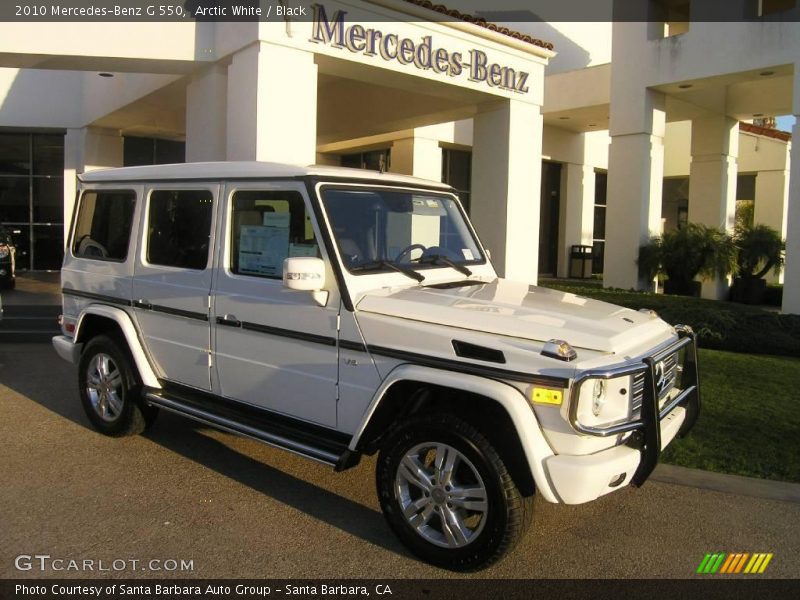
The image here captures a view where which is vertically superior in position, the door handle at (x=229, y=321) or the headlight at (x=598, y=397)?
the door handle at (x=229, y=321)

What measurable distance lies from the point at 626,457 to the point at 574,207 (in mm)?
19601

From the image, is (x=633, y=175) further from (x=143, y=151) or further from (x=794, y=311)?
(x=143, y=151)

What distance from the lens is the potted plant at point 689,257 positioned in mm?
15992

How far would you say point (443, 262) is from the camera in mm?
4887

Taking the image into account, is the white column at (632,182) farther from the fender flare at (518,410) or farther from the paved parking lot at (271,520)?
the fender flare at (518,410)

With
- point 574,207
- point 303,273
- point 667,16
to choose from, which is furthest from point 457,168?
point 303,273

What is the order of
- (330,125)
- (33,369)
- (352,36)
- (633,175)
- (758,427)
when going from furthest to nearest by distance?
1. (633,175)
2. (330,125)
3. (352,36)
4. (33,369)
5. (758,427)

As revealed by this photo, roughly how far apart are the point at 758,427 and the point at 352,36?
21.7 feet

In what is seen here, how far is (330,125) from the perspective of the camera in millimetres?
14805

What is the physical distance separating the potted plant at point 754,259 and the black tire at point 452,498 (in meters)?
14.8

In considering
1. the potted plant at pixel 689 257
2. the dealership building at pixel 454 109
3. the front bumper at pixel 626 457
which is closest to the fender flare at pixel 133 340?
the front bumper at pixel 626 457

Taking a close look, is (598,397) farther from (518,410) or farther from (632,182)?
(632,182)
